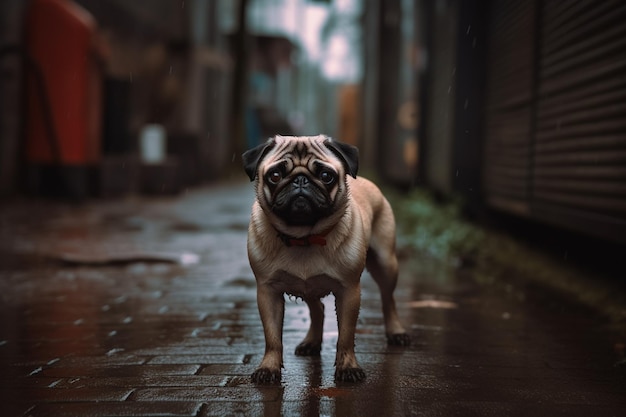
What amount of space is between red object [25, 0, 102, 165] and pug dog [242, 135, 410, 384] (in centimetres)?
986

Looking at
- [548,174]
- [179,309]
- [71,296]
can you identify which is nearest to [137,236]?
[71,296]

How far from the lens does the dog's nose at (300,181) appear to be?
3.04m

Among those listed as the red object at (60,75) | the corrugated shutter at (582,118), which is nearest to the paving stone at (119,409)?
the corrugated shutter at (582,118)

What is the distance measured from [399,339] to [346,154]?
1.24 m

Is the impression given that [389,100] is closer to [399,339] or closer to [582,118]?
[582,118]

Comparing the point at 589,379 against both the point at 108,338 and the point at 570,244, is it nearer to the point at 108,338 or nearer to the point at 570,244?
the point at 108,338

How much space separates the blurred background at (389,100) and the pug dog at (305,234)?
252 cm

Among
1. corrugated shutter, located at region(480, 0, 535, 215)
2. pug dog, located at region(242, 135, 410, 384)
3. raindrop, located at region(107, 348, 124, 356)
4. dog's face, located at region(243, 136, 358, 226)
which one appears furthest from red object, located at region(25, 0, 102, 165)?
dog's face, located at region(243, 136, 358, 226)

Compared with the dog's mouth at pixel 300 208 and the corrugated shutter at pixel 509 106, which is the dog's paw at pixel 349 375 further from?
the corrugated shutter at pixel 509 106

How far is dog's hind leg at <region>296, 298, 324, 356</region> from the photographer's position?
148 inches

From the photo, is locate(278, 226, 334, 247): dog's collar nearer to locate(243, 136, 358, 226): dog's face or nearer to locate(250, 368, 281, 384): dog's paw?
locate(243, 136, 358, 226): dog's face

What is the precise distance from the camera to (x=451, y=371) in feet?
11.3

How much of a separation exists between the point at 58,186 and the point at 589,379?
10.9m

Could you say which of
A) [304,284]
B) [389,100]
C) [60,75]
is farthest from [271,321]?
[389,100]
